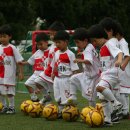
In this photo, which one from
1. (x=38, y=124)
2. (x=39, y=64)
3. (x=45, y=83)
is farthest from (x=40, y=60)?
(x=38, y=124)

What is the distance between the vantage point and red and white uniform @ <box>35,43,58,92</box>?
468 inches

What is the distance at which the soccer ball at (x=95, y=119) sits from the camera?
962 cm

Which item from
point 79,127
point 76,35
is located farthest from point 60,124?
point 76,35

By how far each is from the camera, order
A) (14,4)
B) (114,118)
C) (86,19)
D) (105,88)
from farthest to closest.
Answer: (86,19) → (14,4) → (114,118) → (105,88)

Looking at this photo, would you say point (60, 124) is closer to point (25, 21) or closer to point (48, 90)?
point (48, 90)

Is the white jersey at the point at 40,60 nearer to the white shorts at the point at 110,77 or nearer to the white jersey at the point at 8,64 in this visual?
the white jersey at the point at 8,64

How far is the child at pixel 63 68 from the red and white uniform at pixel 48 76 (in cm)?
62

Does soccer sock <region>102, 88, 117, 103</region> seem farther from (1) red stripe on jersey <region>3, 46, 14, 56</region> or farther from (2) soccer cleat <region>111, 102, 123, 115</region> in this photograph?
(1) red stripe on jersey <region>3, 46, 14, 56</region>

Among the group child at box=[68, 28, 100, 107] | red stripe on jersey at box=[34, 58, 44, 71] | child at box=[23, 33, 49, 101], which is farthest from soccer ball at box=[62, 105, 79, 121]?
red stripe on jersey at box=[34, 58, 44, 71]

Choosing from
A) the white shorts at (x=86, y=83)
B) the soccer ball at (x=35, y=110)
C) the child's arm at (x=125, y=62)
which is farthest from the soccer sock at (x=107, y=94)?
the soccer ball at (x=35, y=110)

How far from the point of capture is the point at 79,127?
9.66 m

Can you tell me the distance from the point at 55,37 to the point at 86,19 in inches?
1065

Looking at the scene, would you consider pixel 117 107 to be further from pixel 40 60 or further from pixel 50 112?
pixel 40 60

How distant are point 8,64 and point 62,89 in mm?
1705
